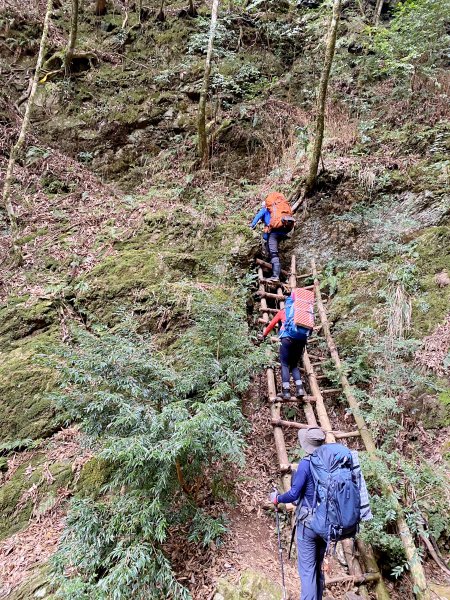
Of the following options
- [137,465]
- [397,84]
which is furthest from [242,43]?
[137,465]

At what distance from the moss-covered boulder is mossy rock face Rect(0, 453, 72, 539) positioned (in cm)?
232

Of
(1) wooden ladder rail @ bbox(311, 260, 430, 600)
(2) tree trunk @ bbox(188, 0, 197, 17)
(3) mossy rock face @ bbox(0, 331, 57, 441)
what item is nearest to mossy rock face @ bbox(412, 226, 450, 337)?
(1) wooden ladder rail @ bbox(311, 260, 430, 600)

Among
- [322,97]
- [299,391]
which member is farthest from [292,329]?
[322,97]

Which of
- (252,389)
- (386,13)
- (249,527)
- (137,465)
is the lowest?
(249,527)

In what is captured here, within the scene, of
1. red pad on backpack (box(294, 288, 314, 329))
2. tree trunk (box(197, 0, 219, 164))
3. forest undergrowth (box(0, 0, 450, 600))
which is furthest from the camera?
tree trunk (box(197, 0, 219, 164))

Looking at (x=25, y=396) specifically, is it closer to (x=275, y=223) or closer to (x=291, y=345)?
(x=291, y=345)

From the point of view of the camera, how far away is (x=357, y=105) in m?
11.4

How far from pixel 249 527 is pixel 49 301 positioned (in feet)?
16.3

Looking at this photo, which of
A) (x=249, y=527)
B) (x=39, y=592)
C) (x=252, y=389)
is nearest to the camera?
(x=39, y=592)

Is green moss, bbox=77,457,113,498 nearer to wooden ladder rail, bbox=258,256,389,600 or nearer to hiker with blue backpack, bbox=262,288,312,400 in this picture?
wooden ladder rail, bbox=258,256,389,600

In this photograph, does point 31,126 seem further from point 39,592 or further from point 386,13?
point 386,13

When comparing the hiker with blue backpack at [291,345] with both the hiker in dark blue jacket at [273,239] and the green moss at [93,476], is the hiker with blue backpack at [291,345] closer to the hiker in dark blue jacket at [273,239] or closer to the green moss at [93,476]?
the hiker in dark blue jacket at [273,239]

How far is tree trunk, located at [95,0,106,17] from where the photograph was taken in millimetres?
15148

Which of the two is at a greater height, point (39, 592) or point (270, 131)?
point (270, 131)
